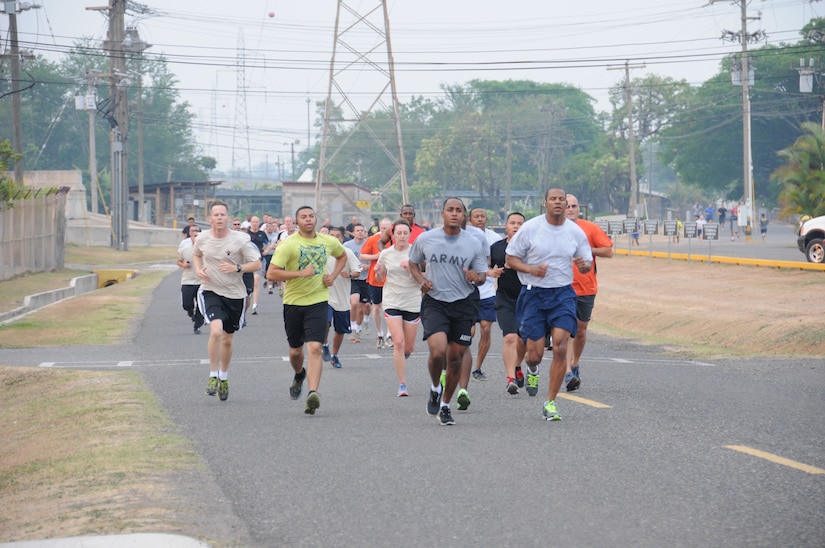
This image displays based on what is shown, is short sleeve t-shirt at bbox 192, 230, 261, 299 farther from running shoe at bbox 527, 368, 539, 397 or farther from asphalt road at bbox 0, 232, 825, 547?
running shoe at bbox 527, 368, 539, 397

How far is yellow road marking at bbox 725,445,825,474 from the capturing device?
792cm

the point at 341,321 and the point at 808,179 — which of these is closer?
the point at 341,321

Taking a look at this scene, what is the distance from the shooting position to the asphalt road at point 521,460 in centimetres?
647

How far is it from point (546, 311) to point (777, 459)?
8.90ft

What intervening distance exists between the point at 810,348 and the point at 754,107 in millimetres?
82569

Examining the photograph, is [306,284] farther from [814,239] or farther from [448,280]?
[814,239]

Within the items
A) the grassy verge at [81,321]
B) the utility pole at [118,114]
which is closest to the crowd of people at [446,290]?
the grassy verge at [81,321]

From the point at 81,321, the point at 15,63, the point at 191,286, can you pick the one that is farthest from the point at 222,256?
the point at 15,63

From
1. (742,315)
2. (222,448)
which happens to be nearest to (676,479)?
(222,448)

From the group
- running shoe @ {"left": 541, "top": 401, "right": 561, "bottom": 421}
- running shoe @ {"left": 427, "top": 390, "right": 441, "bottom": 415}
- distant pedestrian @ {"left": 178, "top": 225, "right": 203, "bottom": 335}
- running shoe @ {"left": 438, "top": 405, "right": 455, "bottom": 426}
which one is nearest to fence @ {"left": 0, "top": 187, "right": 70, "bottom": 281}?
distant pedestrian @ {"left": 178, "top": 225, "right": 203, "bottom": 335}

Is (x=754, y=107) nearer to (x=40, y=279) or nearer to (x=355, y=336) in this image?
(x=40, y=279)

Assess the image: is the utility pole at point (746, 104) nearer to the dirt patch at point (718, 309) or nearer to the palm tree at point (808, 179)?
the palm tree at point (808, 179)

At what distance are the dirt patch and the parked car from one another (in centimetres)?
202

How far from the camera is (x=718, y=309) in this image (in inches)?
932
